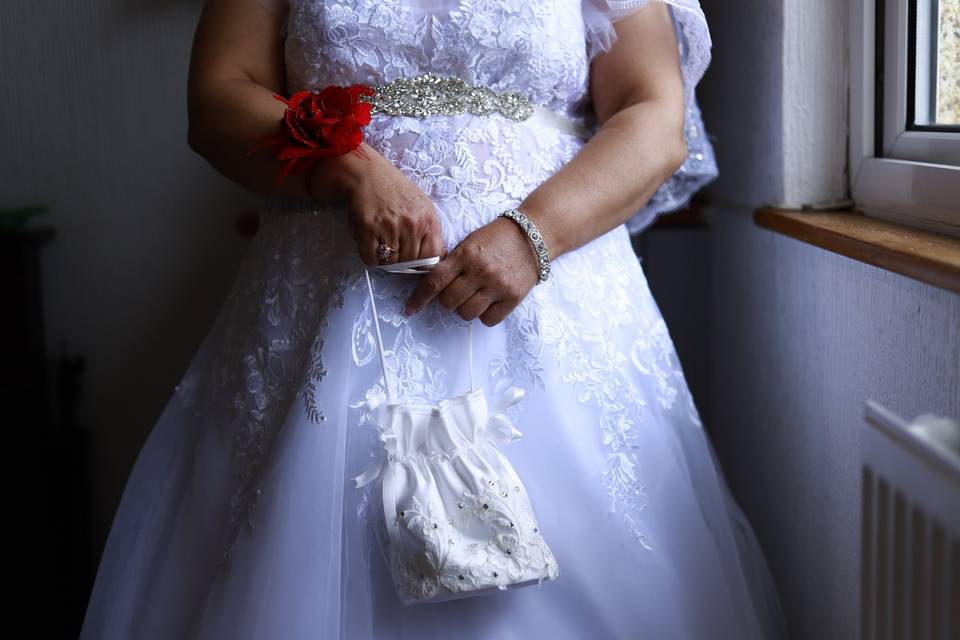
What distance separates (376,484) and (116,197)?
1123mm

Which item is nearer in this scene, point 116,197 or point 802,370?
point 802,370

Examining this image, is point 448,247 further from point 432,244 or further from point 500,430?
point 500,430

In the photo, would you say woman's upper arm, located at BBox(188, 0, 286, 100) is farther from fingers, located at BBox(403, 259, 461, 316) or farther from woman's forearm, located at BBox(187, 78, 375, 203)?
fingers, located at BBox(403, 259, 461, 316)

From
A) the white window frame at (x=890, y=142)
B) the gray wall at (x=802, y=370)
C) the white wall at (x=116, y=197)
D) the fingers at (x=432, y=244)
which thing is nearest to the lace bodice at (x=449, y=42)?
the fingers at (x=432, y=244)

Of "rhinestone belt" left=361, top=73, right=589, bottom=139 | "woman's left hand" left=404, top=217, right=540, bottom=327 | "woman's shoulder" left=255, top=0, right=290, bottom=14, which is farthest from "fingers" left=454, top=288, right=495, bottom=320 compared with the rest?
"woman's shoulder" left=255, top=0, right=290, bottom=14

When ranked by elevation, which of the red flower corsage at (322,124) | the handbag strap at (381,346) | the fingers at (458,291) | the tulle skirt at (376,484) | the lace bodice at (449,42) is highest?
the lace bodice at (449,42)

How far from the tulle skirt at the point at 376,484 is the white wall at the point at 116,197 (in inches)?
25.3

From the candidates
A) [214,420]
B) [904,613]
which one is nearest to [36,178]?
[214,420]

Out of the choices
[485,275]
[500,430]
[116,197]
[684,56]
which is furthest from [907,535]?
[116,197]

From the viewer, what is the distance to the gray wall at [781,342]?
0.99 meters

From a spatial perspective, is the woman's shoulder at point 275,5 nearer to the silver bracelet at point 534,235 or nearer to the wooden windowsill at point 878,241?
the silver bracelet at point 534,235

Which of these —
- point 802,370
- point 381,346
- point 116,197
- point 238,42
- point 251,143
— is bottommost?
point 802,370

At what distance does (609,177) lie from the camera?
107cm

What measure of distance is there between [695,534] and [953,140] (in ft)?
1.76
